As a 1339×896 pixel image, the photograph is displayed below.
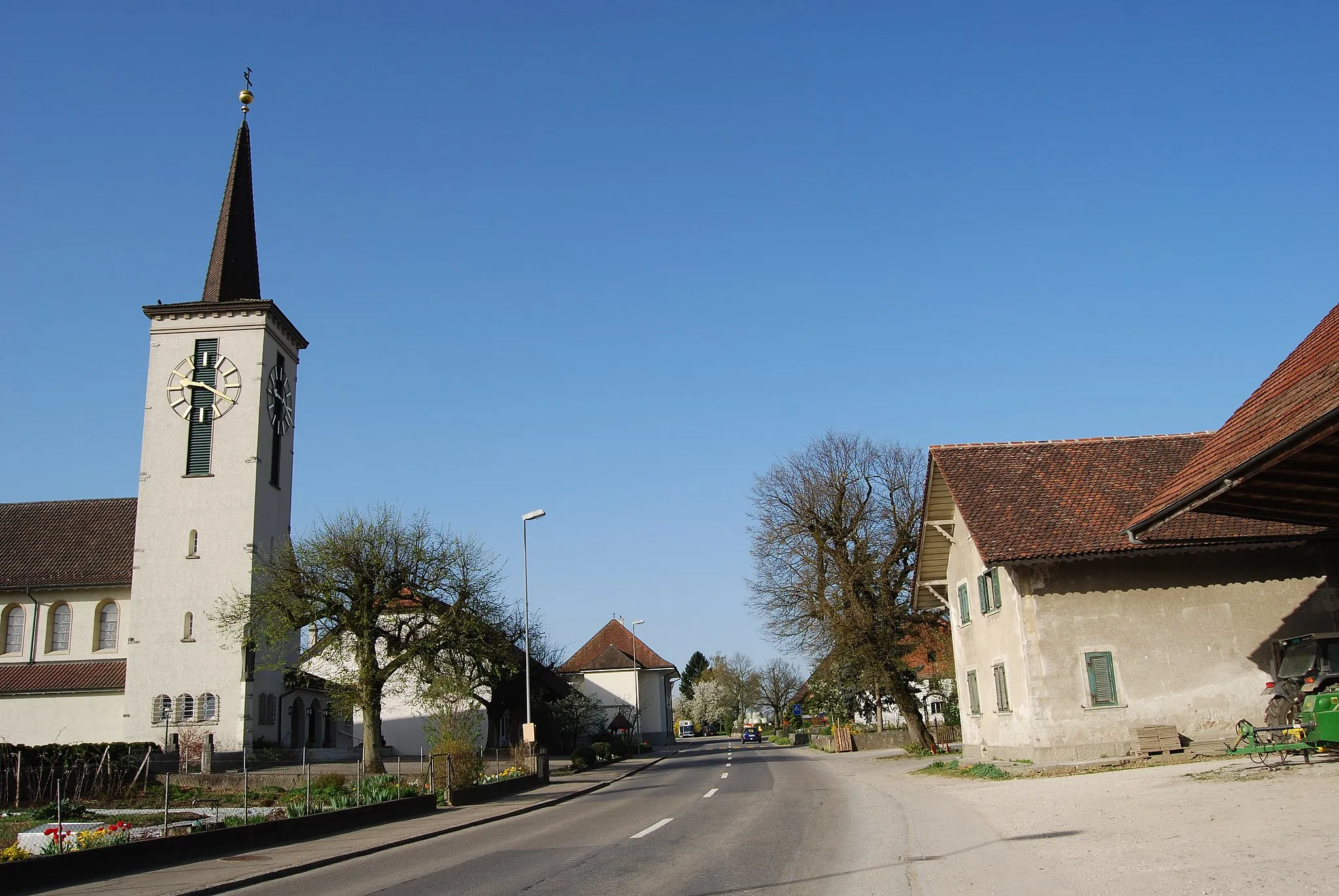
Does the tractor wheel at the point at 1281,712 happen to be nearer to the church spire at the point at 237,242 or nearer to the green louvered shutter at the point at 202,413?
the green louvered shutter at the point at 202,413

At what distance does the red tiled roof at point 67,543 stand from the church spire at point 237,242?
483 inches

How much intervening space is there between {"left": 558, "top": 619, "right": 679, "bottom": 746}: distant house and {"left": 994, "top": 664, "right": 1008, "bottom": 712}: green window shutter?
52.5 metres

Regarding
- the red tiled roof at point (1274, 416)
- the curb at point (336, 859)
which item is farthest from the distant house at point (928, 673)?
the red tiled roof at point (1274, 416)

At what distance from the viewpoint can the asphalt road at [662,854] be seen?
1015cm

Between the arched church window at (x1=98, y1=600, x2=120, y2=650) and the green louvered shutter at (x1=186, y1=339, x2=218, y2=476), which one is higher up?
the green louvered shutter at (x1=186, y1=339, x2=218, y2=476)

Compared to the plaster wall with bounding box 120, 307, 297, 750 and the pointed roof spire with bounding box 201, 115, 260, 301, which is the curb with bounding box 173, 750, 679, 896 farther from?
the pointed roof spire with bounding box 201, 115, 260, 301

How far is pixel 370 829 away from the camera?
17734mm

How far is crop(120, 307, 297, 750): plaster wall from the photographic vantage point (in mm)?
39531

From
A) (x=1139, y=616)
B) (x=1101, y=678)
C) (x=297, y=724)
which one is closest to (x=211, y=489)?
(x=297, y=724)

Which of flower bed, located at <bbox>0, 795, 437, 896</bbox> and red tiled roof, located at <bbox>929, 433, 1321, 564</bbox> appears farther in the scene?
red tiled roof, located at <bbox>929, 433, 1321, 564</bbox>

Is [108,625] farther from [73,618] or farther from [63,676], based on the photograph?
[63,676]

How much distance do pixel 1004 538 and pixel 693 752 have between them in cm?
4220

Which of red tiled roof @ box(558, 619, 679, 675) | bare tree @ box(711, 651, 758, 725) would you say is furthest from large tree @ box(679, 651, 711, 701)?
red tiled roof @ box(558, 619, 679, 675)

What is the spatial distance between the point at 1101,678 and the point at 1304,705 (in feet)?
26.0
